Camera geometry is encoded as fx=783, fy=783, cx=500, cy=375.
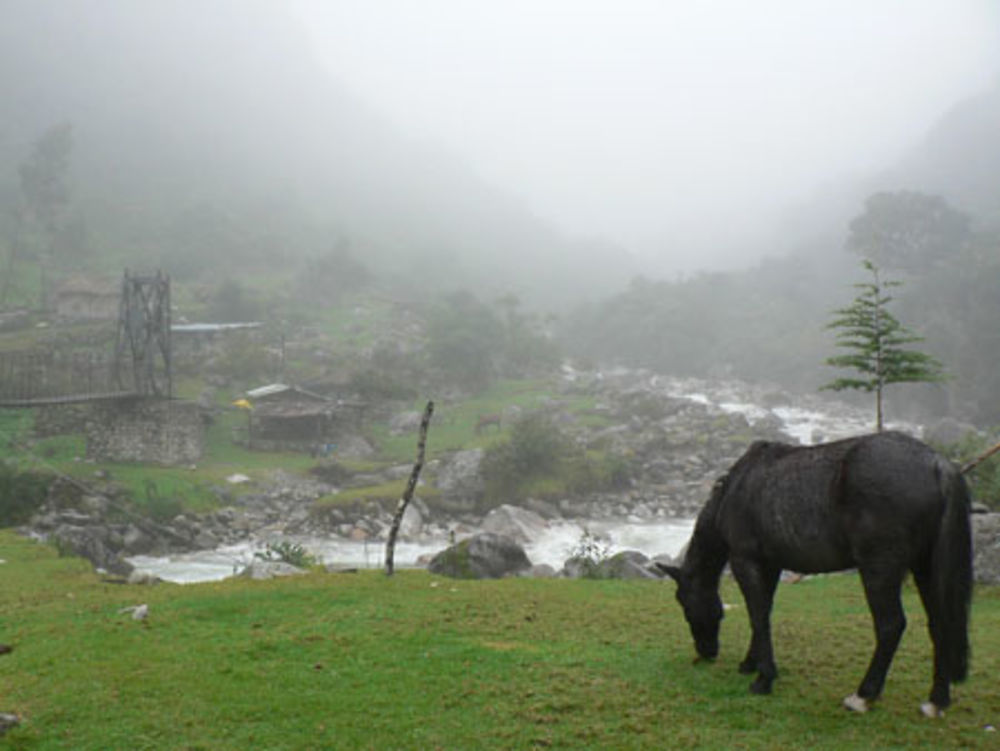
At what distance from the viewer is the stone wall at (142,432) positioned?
108 ft

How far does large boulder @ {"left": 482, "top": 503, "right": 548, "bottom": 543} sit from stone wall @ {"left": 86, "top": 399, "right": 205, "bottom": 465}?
49.0 ft

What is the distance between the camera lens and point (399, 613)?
1024 centimetres

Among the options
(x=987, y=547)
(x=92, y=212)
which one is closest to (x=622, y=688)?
(x=987, y=547)

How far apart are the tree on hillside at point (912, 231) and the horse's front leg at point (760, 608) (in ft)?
237

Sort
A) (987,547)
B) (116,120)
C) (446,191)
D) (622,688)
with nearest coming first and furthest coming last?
(622,688) → (987,547) → (116,120) → (446,191)

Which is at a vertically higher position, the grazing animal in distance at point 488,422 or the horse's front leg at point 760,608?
the horse's front leg at point 760,608

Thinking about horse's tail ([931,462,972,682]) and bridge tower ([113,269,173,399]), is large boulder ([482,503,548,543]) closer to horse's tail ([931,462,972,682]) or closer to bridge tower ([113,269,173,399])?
bridge tower ([113,269,173,399])

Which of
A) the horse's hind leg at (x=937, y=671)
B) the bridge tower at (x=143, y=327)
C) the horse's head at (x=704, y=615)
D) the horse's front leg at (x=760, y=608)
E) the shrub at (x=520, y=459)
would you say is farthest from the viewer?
the bridge tower at (x=143, y=327)

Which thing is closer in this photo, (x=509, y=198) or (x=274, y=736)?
(x=274, y=736)

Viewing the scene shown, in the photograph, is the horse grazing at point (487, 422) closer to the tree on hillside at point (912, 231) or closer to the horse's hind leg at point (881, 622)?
the horse's hind leg at point (881, 622)

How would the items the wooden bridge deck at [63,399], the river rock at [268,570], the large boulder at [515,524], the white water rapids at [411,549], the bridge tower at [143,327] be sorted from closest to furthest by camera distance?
the river rock at [268,570]
the white water rapids at [411,549]
the large boulder at [515,524]
the wooden bridge deck at [63,399]
the bridge tower at [143,327]

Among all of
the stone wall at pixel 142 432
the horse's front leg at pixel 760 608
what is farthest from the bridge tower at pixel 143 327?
the horse's front leg at pixel 760 608

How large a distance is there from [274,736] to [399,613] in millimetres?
4300

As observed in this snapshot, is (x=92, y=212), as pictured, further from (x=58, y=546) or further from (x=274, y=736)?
(x=274, y=736)
